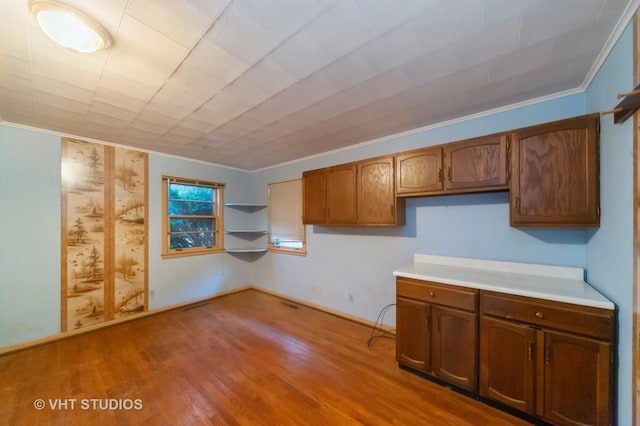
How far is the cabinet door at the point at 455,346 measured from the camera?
186cm

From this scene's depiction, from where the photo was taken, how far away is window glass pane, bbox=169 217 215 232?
155 inches

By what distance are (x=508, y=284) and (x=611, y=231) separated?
66 centimetres

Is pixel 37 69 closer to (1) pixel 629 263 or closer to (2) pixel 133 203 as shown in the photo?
(2) pixel 133 203

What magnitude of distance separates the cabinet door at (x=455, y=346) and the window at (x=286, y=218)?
2.40 metres

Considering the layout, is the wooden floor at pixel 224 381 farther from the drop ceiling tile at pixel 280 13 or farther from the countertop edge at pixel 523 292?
the drop ceiling tile at pixel 280 13

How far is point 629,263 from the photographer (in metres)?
1.26

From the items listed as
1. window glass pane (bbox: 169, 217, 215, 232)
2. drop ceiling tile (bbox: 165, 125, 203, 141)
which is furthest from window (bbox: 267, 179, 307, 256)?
drop ceiling tile (bbox: 165, 125, 203, 141)

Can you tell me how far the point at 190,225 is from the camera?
13.7ft

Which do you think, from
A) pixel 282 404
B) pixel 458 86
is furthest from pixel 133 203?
pixel 458 86

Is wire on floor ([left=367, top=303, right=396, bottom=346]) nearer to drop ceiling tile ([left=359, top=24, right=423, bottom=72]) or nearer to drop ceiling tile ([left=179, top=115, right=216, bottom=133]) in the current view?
drop ceiling tile ([left=359, top=24, right=423, bottom=72])

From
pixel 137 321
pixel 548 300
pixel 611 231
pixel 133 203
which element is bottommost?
pixel 137 321

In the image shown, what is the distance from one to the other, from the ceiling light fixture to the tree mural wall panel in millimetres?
2427

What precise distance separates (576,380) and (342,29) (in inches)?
102

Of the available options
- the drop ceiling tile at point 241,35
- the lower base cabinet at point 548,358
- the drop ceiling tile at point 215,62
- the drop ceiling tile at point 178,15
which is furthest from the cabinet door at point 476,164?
the drop ceiling tile at point 178,15
